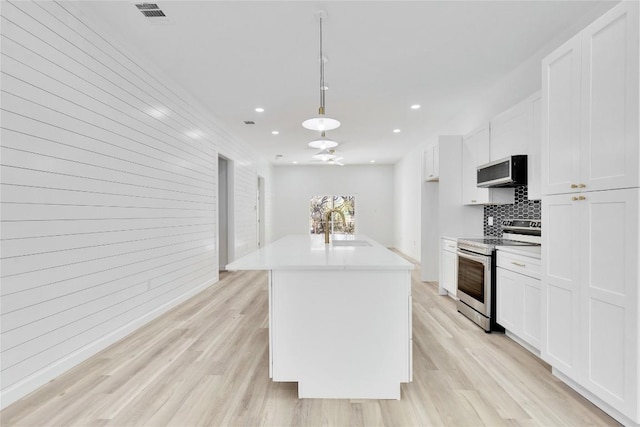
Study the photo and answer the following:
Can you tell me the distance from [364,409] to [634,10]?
2.58 m

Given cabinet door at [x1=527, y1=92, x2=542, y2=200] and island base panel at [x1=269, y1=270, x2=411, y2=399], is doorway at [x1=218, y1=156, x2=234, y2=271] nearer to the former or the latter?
island base panel at [x1=269, y1=270, x2=411, y2=399]

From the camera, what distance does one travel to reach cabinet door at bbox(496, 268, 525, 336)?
110 inches

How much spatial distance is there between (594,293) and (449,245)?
238 centimetres

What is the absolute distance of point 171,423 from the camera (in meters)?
1.80

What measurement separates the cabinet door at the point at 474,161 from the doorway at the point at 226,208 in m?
4.24

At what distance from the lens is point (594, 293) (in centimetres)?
190

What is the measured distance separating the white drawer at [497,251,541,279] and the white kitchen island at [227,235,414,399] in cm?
126

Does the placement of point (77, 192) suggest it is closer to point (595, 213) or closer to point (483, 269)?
point (595, 213)

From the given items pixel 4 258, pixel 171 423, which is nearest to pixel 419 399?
pixel 171 423

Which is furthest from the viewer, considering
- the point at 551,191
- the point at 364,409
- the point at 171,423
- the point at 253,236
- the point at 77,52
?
the point at 253,236

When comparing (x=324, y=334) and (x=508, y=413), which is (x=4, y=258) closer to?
(x=324, y=334)

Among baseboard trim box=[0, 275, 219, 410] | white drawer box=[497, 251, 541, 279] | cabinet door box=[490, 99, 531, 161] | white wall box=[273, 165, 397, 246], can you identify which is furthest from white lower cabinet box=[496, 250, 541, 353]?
white wall box=[273, 165, 397, 246]

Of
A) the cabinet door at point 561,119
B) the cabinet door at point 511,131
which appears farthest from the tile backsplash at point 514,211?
the cabinet door at point 561,119

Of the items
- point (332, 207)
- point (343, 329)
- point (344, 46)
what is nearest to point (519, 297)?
point (343, 329)
